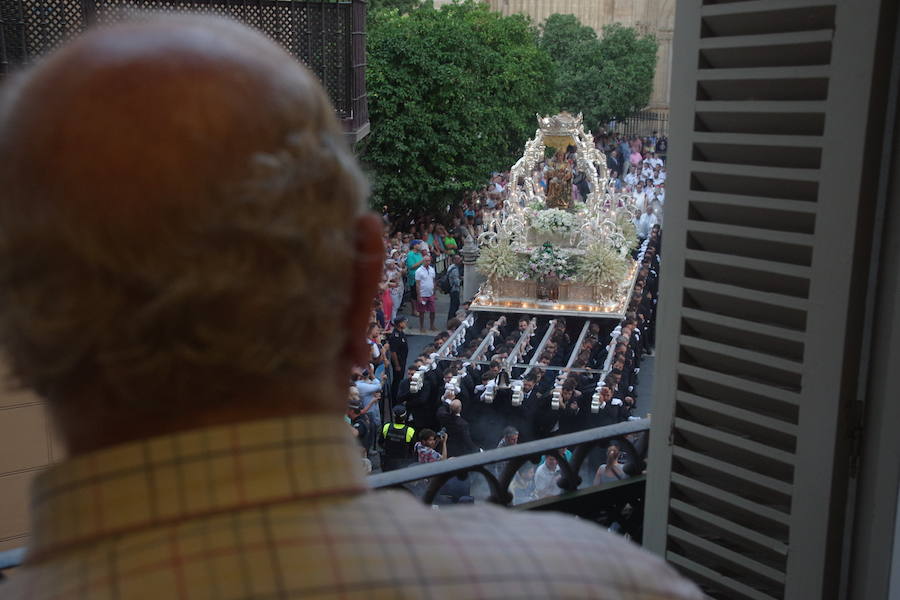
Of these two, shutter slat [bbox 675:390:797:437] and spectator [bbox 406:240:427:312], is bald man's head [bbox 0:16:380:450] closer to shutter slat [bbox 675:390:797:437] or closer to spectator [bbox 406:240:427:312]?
shutter slat [bbox 675:390:797:437]

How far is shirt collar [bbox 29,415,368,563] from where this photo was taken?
2.44 ft

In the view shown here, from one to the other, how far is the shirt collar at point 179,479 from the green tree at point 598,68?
4304 centimetres

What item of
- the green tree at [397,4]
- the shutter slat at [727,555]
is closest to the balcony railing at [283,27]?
the shutter slat at [727,555]

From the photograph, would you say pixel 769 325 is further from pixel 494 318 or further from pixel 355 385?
pixel 494 318

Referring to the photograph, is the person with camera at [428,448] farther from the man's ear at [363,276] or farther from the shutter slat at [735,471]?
the man's ear at [363,276]

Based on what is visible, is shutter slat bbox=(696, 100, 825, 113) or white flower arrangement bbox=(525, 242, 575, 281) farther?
white flower arrangement bbox=(525, 242, 575, 281)

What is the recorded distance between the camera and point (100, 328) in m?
0.72

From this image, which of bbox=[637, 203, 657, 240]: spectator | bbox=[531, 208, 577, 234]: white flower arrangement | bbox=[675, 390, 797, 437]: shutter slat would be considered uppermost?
bbox=[675, 390, 797, 437]: shutter slat

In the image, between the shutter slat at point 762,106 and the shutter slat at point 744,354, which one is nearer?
the shutter slat at point 762,106

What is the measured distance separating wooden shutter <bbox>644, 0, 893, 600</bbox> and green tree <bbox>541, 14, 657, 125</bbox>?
41.4m

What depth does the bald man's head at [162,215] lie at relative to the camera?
0.69 m

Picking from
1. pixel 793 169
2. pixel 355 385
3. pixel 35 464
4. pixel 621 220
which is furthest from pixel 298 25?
pixel 621 220

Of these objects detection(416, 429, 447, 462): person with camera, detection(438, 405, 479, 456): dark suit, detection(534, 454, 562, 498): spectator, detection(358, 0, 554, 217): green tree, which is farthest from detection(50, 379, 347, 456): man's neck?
detection(358, 0, 554, 217): green tree

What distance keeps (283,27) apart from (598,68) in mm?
38637
